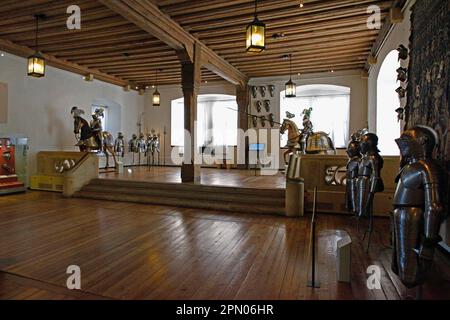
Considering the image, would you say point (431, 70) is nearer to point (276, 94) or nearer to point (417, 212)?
point (417, 212)

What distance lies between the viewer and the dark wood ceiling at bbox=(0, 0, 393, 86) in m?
5.16

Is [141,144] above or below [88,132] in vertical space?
below

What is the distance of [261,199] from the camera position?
5414mm

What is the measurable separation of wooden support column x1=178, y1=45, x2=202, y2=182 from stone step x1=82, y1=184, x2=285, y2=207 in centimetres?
82

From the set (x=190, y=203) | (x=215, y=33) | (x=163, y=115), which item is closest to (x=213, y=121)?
(x=163, y=115)

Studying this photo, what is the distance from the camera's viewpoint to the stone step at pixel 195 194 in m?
5.37

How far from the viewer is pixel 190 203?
563 cm

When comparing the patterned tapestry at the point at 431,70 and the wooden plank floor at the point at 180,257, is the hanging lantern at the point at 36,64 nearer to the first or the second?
the wooden plank floor at the point at 180,257

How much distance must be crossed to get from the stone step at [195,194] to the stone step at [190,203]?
10 centimetres

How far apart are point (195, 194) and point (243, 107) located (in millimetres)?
5532

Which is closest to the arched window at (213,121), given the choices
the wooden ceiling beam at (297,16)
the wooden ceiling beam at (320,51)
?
the wooden ceiling beam at (320,51)

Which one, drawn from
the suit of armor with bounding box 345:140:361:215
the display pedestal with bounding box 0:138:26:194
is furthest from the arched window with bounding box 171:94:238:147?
the suit of armor with bounding box 345:140:361:215
